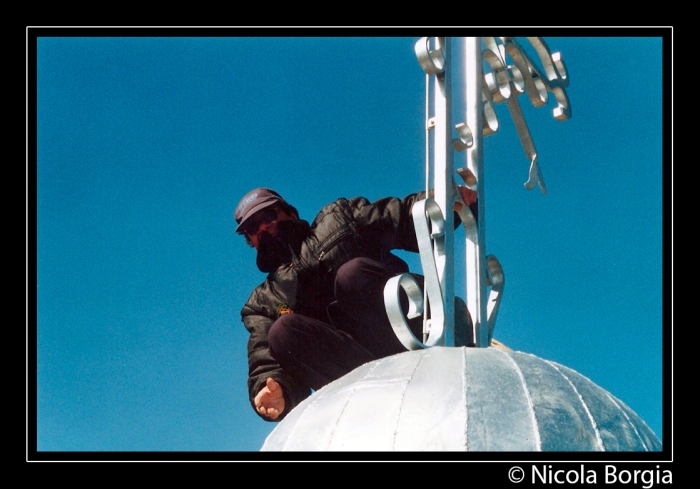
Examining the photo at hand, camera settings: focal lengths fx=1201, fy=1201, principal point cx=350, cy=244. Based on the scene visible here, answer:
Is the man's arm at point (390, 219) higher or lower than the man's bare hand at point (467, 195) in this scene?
lower

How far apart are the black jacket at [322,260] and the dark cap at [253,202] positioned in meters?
0.41

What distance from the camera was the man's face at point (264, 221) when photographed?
7449mm

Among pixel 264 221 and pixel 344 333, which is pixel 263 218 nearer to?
pixel 264 221

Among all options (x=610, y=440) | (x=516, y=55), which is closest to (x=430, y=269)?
(x=610, y=440)

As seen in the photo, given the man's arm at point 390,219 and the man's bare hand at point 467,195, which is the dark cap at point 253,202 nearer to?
the man's arm at point 390,219


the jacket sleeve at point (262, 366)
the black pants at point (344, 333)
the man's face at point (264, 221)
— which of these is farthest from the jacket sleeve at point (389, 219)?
the jacket sleeve at point (262, 366)

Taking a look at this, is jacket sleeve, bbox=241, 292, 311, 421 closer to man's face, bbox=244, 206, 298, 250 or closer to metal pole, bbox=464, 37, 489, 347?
man's face, bbox=244, 206, 298, 250

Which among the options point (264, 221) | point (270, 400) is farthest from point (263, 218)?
point (270, 400)

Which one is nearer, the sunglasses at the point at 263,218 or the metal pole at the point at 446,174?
the metal pole at the point at 446,174

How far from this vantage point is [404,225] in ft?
23.5

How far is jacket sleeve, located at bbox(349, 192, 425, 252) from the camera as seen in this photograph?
7.12 metres

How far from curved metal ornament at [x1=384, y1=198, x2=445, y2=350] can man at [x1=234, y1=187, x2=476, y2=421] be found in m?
0.59

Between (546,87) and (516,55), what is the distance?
0.33m

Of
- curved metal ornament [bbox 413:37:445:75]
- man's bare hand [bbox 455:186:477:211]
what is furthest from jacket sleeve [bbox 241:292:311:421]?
curved metal ornament [bbox 413:37:445:75]
